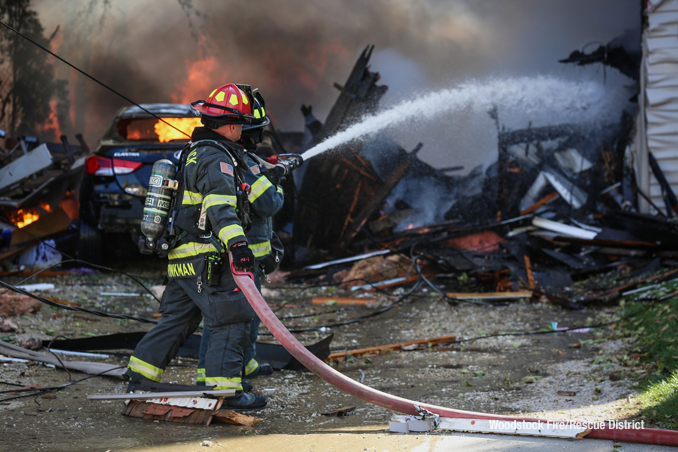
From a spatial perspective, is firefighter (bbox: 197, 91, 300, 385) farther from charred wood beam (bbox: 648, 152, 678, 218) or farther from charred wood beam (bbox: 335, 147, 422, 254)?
charred wood beam (bbox: 648, 152, 678, 218)

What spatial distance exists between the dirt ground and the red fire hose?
0.72 feet

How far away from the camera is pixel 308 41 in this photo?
10.5 metres

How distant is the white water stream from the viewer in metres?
9.98

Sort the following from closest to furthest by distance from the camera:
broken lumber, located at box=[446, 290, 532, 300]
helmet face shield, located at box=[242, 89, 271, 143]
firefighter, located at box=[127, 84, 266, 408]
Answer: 1. firefighter, located at box=[127, 84, 266, 408]
2. helmet face shield, located at box=[242, 89, 271, 143]
3. broken lumber, located at box=[446, 290, 532, 300]

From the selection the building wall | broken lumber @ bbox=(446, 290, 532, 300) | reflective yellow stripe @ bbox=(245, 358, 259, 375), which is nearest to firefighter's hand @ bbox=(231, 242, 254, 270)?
reflective yellow stripe @ bbox=(245, 358, 259, 375)

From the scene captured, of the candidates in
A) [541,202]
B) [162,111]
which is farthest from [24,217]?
[541,202]

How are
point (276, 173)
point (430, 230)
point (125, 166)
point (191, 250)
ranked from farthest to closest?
point (430, 230) → point (125, 166) → point (276, 173) → point (191, 250)

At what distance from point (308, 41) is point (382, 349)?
7.29m

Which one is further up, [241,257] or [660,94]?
[660,94]

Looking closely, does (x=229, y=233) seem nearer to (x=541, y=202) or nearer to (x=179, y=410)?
(x=179, y=410)

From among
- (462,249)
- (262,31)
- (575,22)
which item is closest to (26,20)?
(262,31)

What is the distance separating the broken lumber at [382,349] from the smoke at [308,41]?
18.7ft

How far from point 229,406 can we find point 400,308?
11.6 ft

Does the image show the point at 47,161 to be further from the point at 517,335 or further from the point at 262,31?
the point at 517,335
